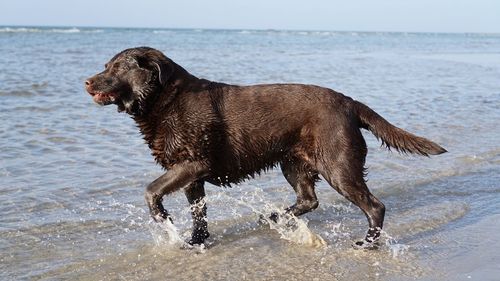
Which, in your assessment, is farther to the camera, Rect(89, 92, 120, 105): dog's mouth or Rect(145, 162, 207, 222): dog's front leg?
Rect(89, 92, 120, 105): dog's mouth

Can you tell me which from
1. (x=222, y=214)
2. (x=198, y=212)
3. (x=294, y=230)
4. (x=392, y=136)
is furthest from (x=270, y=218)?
(x=392, y=136)

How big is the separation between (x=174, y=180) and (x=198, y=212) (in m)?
0.46

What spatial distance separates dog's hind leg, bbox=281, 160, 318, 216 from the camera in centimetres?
547

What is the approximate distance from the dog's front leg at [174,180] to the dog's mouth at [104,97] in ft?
2.39

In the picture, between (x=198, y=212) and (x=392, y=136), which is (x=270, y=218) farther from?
(x=392, y=136)

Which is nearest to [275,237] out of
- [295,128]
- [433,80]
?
[295,128]

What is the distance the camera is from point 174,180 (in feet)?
15.6

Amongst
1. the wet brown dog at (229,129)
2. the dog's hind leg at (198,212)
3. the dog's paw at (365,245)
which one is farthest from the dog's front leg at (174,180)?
the dog's paw at (365,245)

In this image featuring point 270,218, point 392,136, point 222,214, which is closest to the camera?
point 392,136

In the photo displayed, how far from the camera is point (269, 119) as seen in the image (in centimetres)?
499

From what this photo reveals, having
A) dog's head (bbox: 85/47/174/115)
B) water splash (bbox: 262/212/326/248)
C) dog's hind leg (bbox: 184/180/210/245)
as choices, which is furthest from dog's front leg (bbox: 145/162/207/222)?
water splash (bbox: 262/212/326/248)

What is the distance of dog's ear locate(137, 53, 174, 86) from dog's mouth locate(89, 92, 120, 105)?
12.4 inches

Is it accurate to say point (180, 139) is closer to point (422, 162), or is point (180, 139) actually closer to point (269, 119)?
point (269, 119)

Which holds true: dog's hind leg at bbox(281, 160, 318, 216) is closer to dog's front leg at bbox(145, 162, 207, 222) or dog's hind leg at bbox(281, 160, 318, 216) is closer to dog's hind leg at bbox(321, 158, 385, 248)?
dog's hind leg at bbox(321, 158, 385, 248)
